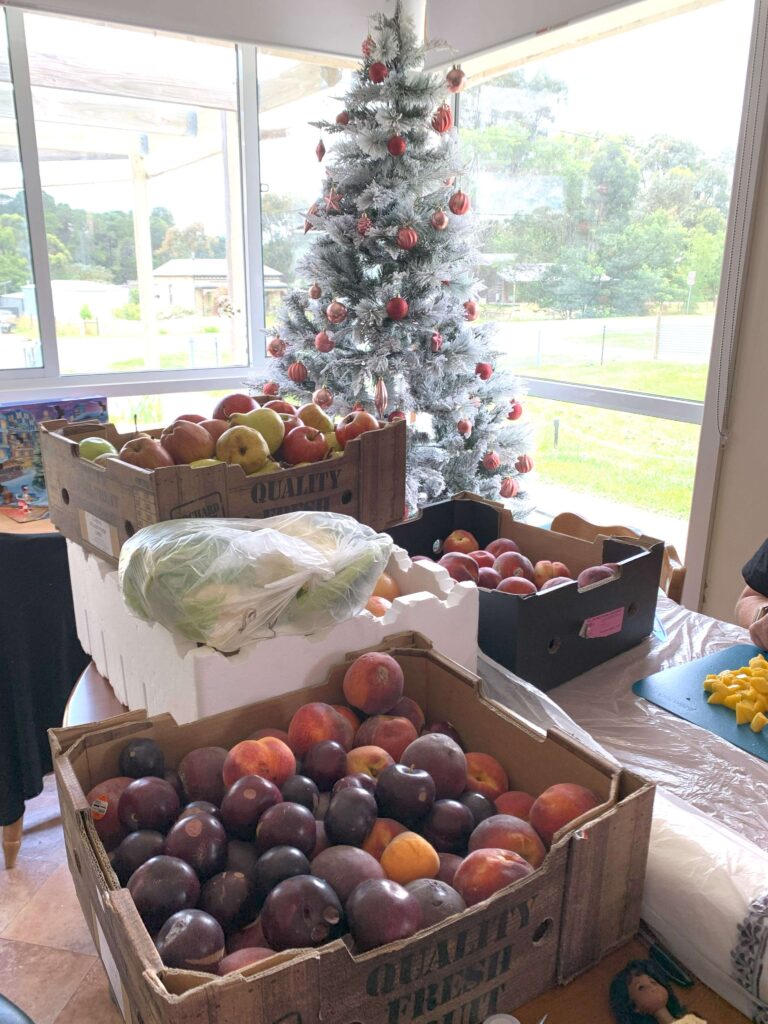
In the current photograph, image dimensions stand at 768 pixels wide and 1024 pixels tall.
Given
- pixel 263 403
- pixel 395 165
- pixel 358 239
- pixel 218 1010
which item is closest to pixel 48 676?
pixel 263 403

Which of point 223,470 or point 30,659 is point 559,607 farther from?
point 30,659

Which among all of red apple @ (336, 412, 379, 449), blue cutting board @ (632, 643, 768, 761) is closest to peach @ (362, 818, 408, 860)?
blue cutting board @ (632, 643, 768, 761)

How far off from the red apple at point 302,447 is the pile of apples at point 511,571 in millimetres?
256

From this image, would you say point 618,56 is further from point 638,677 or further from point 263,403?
point 638,677

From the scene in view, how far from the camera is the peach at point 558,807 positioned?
0.73m

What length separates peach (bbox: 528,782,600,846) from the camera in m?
0.73

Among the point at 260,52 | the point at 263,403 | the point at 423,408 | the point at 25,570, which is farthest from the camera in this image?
the point at 260,52

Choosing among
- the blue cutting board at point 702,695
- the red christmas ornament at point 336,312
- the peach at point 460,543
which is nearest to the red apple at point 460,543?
the peach at point 460,543

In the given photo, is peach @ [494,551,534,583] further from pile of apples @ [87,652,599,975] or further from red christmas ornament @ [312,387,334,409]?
red christmas ornament @ [312,387,334,409]

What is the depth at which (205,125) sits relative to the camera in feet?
12.2

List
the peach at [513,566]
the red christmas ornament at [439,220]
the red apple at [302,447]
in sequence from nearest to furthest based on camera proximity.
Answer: the red apple at [302,447]
the peach at [513,566]
the red christmas ornament at [439,220]

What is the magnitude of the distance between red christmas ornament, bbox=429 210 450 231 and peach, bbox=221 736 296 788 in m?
2.54

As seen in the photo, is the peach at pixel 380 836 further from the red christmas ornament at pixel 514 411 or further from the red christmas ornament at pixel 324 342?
the red christmas ornament at pixel 514 411

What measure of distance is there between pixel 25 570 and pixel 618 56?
308 centimetres
